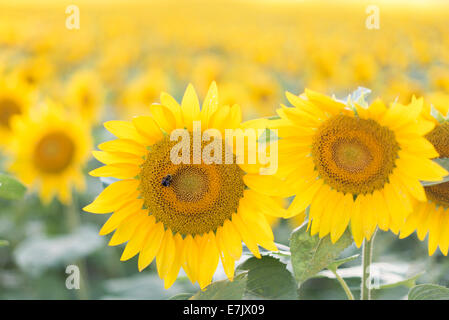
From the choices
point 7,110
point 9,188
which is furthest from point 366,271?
point 7,110

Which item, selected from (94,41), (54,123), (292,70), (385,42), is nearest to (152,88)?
(54,123)

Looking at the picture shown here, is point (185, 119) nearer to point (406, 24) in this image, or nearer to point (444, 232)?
point (444, 232)

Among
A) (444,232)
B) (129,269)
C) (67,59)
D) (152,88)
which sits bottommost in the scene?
(129,269)

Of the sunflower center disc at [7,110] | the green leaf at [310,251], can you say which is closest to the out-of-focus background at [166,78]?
the sunflower center disc at [7,110]

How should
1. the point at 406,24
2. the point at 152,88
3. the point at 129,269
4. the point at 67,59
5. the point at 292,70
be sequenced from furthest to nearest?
the point at 406,24
the point at 67,59
the point at 292,70
the point at 152,88
the point at 129,269

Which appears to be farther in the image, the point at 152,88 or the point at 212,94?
the point at 152,88

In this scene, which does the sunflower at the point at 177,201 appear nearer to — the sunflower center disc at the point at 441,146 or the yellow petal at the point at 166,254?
the yellow petal at the point at 166,254

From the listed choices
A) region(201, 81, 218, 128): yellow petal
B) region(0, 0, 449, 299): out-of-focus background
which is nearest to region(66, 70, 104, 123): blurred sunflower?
region(0, 0, 449, 299): out-of-focus background
